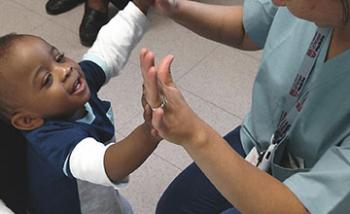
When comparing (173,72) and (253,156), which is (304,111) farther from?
(173,72)

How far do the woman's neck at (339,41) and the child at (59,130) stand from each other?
355 mm

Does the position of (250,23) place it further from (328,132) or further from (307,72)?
(328,132)

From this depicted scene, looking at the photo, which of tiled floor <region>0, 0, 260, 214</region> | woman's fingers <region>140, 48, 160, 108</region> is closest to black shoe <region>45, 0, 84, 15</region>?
tiled floor <region>0, 0, 260, 214</region>

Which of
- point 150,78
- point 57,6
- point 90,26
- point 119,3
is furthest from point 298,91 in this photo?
point 57,6

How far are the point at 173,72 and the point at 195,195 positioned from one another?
0.85 meters

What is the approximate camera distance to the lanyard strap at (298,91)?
86 cm

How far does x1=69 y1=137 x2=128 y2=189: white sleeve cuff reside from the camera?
84 centimetres

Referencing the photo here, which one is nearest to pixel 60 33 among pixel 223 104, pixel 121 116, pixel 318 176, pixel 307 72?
pixel 121 116

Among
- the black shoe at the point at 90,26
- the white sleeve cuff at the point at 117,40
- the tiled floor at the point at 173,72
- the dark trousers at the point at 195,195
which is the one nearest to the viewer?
the white sleeve cuff at the point at 117,40

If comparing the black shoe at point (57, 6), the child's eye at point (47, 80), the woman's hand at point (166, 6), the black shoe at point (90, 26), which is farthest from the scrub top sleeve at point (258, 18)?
the black shoe at point (57, 6)

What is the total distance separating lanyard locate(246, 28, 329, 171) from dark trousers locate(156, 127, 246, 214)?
0.63ft

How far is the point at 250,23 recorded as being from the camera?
1093 millimetres

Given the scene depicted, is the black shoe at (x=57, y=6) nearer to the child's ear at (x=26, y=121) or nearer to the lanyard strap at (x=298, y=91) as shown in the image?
the child's ear at (x=26, y=121)

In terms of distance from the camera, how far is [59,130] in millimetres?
878
